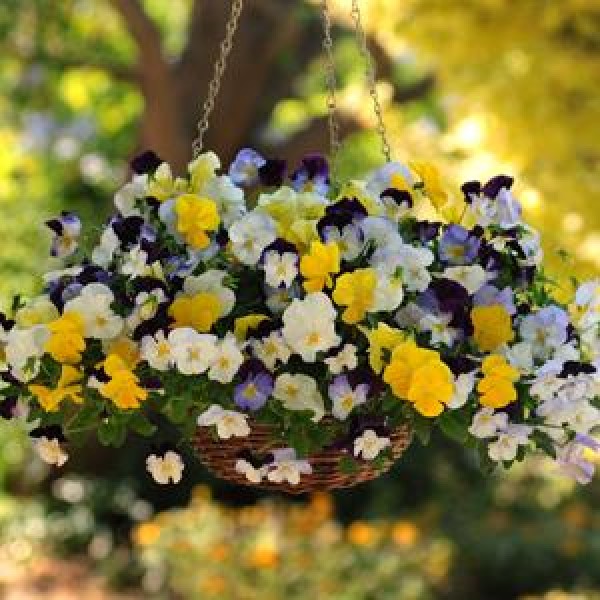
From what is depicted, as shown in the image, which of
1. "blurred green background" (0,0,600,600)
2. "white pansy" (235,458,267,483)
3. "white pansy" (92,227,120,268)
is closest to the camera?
"white pansy" (235,458,267,483)

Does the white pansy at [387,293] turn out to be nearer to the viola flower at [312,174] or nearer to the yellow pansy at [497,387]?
the yellow pansy at [497,387]

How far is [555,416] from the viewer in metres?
2.05

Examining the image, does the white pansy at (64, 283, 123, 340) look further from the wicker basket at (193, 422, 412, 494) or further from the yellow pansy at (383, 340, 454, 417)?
the yellow pansy at (383, 340, 454, 417)

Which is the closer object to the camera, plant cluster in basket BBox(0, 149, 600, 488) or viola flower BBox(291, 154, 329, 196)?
plant cluster in basket BBox(0, 149, 600, 488)

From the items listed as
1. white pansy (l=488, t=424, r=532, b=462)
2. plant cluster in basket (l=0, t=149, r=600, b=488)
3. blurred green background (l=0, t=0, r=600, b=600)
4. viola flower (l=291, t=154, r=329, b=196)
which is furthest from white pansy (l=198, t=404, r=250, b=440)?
blurred green background (l=0, t=0, r=600, b=600)

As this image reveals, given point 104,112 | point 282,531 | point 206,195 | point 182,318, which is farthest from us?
point 104,112

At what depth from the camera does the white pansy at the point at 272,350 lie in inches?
76.8

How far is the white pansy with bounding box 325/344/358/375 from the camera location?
1948mm

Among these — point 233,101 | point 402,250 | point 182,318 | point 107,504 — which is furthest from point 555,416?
point 107,504

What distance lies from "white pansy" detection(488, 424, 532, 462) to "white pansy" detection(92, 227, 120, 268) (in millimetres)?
572

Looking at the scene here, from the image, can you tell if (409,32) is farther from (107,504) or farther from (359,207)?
(107,504)

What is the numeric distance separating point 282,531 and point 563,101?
213 centimetres

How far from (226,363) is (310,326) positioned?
0.11 meters

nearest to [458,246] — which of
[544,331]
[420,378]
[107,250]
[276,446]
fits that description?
[544,331]
